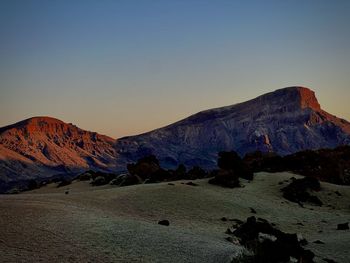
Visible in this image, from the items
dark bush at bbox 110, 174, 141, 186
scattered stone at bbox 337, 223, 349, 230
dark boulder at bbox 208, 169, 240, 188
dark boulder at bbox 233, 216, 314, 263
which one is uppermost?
dark bush at bbox 110, 174, 141, 186

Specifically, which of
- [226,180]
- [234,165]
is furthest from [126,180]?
[234,165]

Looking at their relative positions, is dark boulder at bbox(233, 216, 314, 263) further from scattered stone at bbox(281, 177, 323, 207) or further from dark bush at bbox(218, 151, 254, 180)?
dark bush at bbox(218, 151, 254, 180)

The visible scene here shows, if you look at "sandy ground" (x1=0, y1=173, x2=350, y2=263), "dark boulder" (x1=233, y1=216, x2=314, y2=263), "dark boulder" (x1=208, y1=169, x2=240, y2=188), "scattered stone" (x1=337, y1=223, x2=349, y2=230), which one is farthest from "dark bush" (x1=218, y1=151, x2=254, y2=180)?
"dark boulder" (x1=233, y1=216, x2=314, y2=263)

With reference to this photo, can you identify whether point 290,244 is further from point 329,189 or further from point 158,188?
point 329,189

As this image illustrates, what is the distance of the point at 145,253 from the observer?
23484 millimetres

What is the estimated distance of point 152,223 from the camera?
34.1 metres

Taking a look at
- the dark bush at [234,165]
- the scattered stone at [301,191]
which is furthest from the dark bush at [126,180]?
the scattered stone at [301,191]

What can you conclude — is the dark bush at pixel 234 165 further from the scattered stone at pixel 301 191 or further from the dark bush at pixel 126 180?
the dark bush at pixel 126 180

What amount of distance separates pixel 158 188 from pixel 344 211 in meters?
24.8

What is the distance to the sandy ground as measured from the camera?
23172mm

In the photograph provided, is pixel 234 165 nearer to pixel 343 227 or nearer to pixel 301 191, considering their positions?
pixel 301 191

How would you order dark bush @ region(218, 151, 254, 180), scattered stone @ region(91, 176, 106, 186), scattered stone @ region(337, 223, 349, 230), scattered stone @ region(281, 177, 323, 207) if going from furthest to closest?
1. scattered stone @ region(91, 176, 106, 186)
2. dark bush @ region(218, 151, 254, 180)
3. scattered stone @ region(281, 177, 323, 207)
4. scattered stone @ region(337, 223, 349, 230)

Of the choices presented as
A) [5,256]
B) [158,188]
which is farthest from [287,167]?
[5,256]

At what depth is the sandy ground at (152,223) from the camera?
23.2 meters
